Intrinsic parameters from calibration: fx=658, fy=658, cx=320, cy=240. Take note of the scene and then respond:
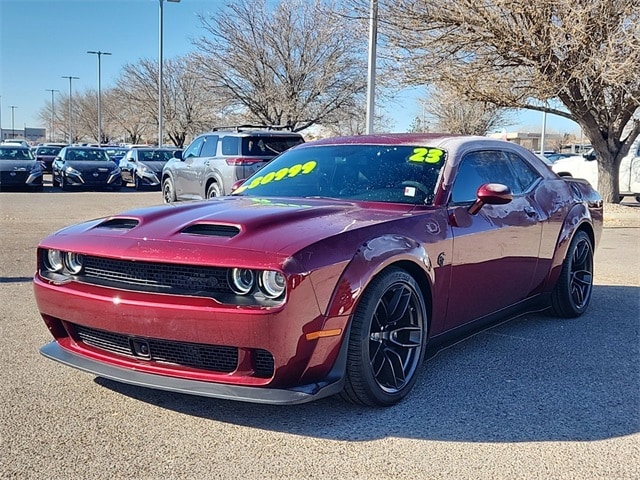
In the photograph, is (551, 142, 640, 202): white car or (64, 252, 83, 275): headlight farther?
(551, 142, 640, 202): white car

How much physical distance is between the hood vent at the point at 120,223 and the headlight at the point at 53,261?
0.92 ft

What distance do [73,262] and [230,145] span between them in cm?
972

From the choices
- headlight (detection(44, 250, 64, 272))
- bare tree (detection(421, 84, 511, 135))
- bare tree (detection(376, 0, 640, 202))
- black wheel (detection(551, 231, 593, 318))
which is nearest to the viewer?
headlight (detection(44, 250, 64, 272))

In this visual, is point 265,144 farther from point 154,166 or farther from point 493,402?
point 154,166

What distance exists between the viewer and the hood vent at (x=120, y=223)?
3.66 meters

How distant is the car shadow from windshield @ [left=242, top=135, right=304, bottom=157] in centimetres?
870

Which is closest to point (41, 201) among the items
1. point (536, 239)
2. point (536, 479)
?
point (536, 239)

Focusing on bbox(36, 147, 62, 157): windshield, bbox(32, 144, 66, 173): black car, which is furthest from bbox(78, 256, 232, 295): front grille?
bbox(36, 147, 62, 157): windshield

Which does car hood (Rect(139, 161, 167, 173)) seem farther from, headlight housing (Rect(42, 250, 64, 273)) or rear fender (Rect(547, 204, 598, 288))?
headlight housing (Rect(42, 250, 64, 273))

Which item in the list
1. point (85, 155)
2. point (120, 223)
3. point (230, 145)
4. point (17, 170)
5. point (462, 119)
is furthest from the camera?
point (462, 119)

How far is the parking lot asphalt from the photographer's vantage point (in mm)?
2910

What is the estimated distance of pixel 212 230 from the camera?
3416 millimetres

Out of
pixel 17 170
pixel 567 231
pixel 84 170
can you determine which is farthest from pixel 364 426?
pixel 84 170

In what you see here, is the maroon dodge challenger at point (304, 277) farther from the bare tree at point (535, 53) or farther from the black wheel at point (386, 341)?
the bare tree at point (535, 53)
